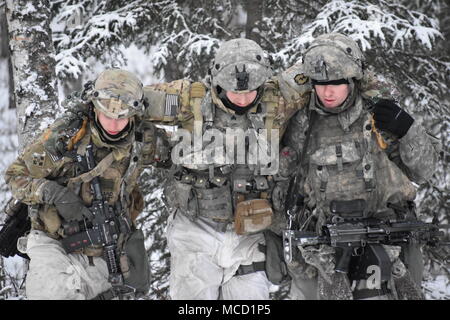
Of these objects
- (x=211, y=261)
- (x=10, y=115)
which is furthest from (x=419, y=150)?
(x=10, y=115)

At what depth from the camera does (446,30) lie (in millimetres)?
7973

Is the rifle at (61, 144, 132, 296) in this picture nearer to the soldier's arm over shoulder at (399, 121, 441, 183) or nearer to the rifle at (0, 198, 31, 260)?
the rifle at (0, 198, 31, 260)

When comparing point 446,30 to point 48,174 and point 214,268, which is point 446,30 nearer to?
point 214,268

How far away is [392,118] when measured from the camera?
4.61 meters

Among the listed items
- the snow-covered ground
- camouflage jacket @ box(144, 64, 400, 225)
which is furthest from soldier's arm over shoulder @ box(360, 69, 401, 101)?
the snow-covered ground

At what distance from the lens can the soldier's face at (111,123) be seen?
15.2ft

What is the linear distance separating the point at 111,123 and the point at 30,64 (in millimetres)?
1805

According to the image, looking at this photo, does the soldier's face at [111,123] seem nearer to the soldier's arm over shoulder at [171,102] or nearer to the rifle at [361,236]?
the soldier's arm over shoulder at [171,102]

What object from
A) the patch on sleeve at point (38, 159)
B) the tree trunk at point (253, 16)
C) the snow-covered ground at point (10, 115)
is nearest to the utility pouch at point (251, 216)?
the patch on sleeve at point (38, 159)

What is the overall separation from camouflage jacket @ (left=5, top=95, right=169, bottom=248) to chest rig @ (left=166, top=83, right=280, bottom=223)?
1.61 feet

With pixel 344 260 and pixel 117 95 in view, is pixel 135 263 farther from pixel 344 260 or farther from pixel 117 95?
pixel 344 260

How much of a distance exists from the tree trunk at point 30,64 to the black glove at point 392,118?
11.5ft

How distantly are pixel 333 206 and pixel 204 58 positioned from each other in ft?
11.6

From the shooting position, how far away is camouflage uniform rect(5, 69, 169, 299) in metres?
→ 4.59
